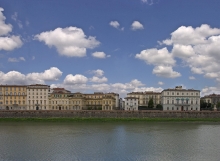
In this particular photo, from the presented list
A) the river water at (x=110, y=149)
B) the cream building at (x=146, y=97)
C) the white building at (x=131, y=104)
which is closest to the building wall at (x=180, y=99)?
the white building at (x=131, y=104)

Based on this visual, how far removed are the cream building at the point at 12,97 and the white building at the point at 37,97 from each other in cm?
137

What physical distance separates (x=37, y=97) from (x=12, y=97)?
6788mm

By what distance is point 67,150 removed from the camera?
22766mm

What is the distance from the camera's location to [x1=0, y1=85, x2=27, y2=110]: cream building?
74.7m

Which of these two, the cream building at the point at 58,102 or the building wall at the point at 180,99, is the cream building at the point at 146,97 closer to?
the building wall at the point at 180,99

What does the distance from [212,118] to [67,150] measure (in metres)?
42.0

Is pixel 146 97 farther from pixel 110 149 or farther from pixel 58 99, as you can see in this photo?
pixel 110 149

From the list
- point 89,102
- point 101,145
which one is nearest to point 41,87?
point 89,102

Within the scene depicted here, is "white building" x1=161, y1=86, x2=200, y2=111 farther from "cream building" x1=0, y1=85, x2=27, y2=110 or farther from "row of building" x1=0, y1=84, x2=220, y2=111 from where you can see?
"cream building" x1=0, y1=85, x2=27, y2=110

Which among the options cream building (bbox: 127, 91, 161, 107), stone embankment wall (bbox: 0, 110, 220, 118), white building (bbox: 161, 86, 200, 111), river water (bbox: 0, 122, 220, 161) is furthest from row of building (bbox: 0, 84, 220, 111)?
river water (bbox: 0, 122, 220, 161)

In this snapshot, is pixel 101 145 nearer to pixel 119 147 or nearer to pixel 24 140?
pixel 119 147

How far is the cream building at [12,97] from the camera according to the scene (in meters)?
74.7

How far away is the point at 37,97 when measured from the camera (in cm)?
7662

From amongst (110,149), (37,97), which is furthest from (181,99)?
(110,149)
